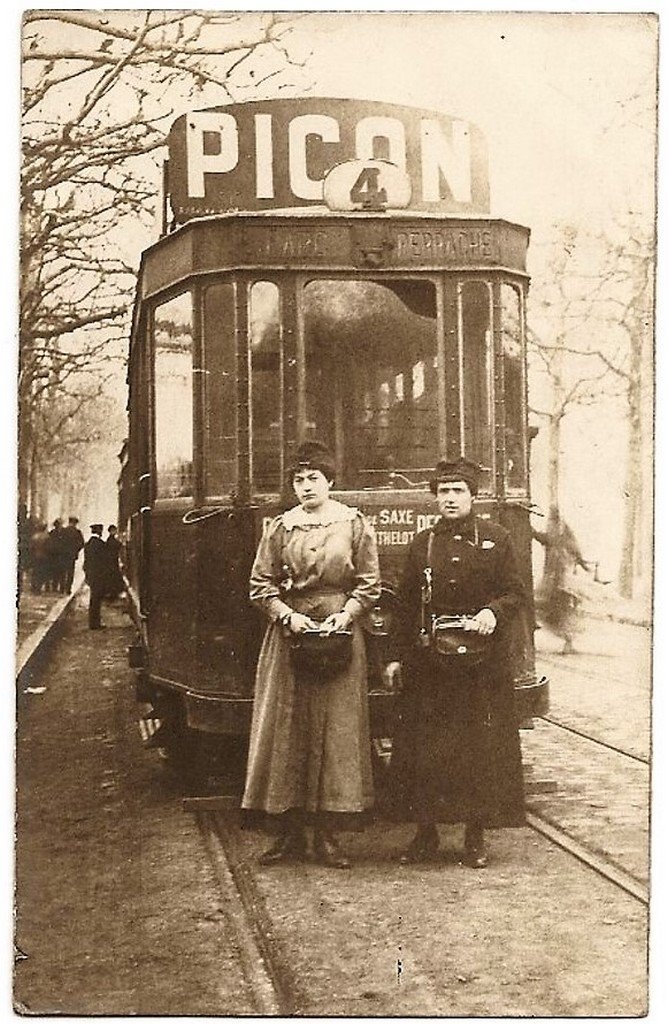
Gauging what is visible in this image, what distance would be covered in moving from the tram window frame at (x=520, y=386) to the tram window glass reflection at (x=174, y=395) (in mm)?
1154

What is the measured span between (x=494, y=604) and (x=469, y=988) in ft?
4.40

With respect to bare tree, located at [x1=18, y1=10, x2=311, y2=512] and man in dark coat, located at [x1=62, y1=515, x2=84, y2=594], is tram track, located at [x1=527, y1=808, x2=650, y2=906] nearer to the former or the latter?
man in dark coat, located at [x1=62, y1=515, x2=84, y2=594]

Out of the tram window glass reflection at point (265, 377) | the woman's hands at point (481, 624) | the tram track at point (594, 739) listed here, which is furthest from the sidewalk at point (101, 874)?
the tram track at point (594, 739)

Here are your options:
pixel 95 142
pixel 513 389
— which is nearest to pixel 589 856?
pixel 513 389

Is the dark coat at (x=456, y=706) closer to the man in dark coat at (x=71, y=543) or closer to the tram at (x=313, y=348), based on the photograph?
the tram at (x=313, y=348)

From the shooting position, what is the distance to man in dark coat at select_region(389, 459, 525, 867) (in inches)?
159

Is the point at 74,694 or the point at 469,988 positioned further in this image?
the point at 74,694

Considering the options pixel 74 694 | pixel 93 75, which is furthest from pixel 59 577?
pixel 93 75

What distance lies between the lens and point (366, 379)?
4.05 metres

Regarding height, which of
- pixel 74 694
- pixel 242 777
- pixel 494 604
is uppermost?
pixel 494 604

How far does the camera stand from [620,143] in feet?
14.2

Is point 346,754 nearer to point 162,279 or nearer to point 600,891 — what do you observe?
point 600,891

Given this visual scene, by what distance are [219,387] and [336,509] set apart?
614 mm

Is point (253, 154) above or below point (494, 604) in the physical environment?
above
